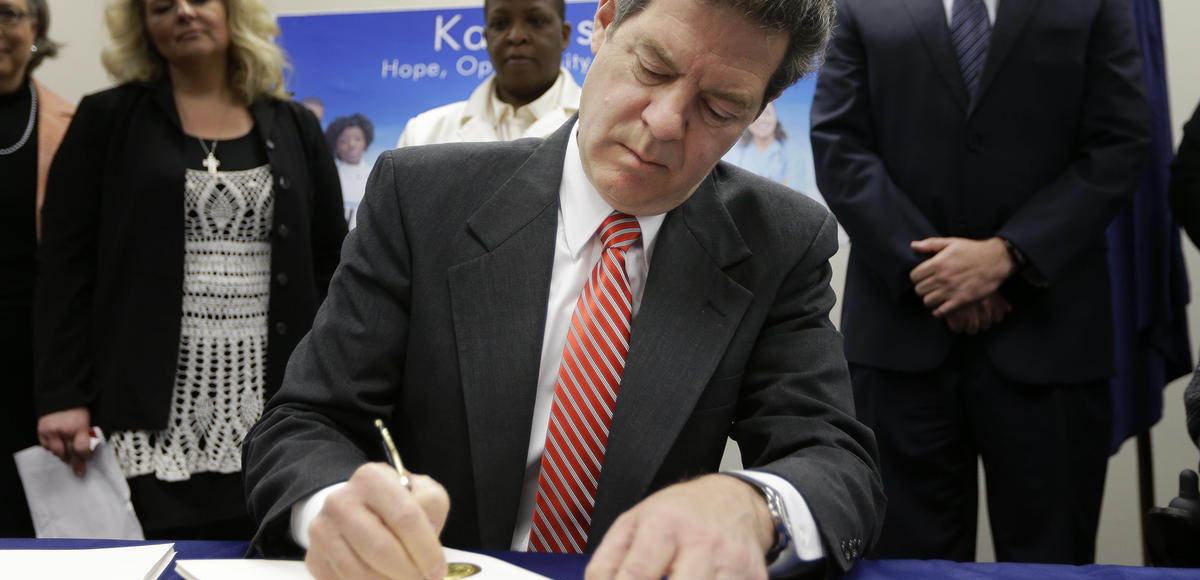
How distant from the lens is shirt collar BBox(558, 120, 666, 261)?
151 centimetres

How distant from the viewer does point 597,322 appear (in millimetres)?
1427

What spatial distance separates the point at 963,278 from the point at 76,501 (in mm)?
2018

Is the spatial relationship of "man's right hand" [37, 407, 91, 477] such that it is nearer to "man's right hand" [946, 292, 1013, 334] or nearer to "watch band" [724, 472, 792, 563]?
"watch band" [724, 472, 792, 563]

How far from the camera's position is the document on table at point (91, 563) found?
1.15 metres

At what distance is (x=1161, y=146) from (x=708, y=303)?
190 cm

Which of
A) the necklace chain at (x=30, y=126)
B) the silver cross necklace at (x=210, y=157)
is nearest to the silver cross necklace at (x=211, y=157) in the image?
the silver cross necklace at (x=210, y=157)

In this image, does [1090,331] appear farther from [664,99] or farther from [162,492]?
[162,492]

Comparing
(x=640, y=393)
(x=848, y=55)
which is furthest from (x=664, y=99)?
(x=848, y=55)

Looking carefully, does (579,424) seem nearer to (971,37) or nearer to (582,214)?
(582,214)

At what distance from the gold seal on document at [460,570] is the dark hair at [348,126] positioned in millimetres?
2999

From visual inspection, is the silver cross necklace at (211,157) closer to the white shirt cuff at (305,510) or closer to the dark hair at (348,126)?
the dark hair at (348,126)

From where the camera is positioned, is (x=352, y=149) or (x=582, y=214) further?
(x=352, y=149)

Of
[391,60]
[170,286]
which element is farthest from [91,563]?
[391,60]

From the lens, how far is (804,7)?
4.57ft
